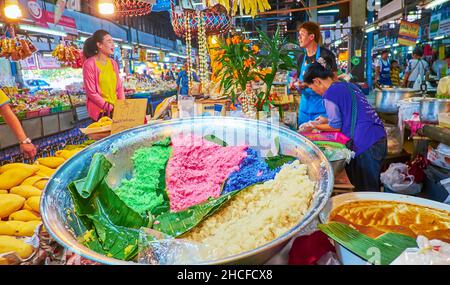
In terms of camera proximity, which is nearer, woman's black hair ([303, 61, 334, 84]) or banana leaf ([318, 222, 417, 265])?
banana leaf ([318, 222, 417, 265])

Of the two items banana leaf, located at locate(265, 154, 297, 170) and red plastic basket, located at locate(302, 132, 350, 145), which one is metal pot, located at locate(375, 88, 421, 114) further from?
banana leaf, located at locate(265, 154, 297, 170)

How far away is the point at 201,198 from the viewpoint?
125 cm

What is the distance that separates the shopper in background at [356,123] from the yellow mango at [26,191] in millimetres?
1767

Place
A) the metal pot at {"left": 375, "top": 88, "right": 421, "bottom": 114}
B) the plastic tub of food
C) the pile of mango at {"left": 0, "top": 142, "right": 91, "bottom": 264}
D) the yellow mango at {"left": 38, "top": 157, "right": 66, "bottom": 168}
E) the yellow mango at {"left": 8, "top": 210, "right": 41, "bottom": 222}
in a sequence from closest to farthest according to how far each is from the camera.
A: 1. the pile of mango at {"left": 0, "top": 142, "right": 91, "bottom": 264}
2. the yellow mango at {"left": 8, "top": 210, "right": 41, "bottom": 222}
3. the yellow mango at {"left": 38, "top": 157, "right": 66, "bottom": 168}
4. the plastic tub of food
5. the metal pot at {"left": 375, "top": 88, "right": 421, "bottom": 114}

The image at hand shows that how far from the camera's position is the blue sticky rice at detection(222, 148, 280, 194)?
4.14 feet

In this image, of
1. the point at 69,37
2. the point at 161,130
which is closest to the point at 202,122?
the point at 161,130

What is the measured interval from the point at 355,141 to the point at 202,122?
4.54ft

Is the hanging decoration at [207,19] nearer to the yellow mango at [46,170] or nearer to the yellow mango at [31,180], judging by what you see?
the yellow mango at [46,170]

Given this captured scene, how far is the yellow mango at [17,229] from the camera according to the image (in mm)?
1203

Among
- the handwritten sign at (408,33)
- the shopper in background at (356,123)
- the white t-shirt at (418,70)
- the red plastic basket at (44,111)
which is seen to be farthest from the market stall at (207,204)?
the white t-shirt at (418,70)

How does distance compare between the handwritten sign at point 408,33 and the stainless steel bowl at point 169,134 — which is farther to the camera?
the handwritten sign at point 408,33

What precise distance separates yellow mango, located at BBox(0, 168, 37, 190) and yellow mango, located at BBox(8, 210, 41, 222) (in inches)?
9.9

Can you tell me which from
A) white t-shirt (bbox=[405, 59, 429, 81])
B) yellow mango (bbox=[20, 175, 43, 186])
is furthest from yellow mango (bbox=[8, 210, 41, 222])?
white t-shirt (bbox=[405, 59, 429, 81])
